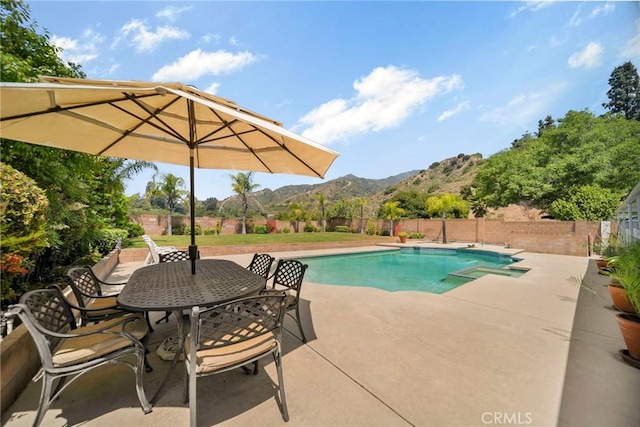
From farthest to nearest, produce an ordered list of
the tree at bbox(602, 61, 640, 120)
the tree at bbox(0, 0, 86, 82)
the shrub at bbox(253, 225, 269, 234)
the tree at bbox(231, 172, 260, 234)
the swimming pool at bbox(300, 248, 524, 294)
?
the tree at bbox(602, 61, 640, 120) → the shrub at bbox(253, 225, 269, 234) → the tree at bbox(231, 172, 260, 234) → the swimming pool at bbox(300, 248, 524, 294) → the tree at bbox(0, 0, 86, 82)

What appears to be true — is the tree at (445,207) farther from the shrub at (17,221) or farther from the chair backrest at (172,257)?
the shrub at (17,221)

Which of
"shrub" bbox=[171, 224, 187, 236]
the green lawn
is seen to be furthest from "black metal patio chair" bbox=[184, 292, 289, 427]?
"shrub" bbox=[171, 224, 187, 236]

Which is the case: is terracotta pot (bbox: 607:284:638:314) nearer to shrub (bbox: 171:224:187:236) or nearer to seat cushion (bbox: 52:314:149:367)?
seat cushion (bbox: 52:314:149:367)

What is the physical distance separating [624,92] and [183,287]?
6200 cm

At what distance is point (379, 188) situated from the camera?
69.0 metres

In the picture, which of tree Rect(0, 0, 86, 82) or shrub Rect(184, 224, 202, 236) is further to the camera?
shrub Rect(184, 224, 202, 236)

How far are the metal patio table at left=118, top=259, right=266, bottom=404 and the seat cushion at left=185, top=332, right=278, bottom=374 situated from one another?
0.31 metres

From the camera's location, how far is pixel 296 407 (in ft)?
6.00

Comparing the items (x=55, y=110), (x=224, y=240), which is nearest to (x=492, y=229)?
(x=224, y=240)

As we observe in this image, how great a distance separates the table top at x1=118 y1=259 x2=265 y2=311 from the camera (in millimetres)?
1917

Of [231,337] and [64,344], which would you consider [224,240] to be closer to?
[64,344]

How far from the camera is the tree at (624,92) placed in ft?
124

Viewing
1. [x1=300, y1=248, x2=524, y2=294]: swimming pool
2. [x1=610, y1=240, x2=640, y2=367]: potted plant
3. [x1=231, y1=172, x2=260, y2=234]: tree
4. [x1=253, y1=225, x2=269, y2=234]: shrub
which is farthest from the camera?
[x1=253, y1=225, x2=269, y2=234]: shrub
